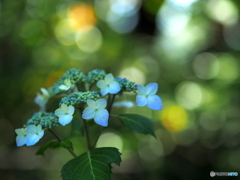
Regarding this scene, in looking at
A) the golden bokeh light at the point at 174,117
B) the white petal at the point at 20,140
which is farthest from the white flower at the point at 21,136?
the golden bokeh light at the point at 174,117

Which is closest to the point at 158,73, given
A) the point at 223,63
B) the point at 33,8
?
the point at 223,63

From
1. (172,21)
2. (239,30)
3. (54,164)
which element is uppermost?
(172,21)

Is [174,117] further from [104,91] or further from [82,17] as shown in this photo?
[104,91]

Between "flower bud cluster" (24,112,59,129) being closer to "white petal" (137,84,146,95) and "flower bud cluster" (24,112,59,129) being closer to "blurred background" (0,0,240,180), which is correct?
"white petal" (137,84,146,95)

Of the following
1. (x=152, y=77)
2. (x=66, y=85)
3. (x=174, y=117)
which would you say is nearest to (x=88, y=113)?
(x=66, y=85)

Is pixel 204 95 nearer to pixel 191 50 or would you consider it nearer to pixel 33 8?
pixel 191 50

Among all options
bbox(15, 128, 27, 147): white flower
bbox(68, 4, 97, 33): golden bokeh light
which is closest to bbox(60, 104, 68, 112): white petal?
bbox(15, 128, 27, 147): white flower
